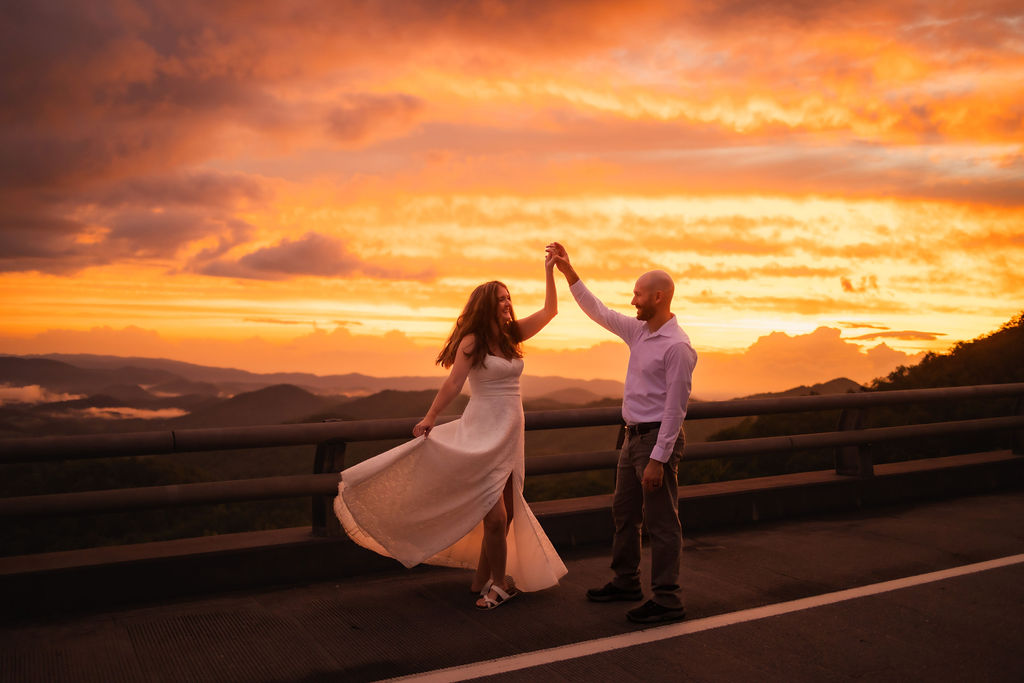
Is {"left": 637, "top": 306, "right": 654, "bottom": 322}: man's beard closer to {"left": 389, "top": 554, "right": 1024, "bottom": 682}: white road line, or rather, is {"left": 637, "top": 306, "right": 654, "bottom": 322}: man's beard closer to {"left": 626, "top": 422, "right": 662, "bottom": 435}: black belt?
{"left": 626, "top": 422, "right": 662, "bottom": 435}: black belt

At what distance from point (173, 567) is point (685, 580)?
3.59m

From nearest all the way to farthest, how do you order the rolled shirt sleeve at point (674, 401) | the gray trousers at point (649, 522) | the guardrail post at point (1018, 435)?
the rolled shirt sleeve at point (674, 401) → the gray trousers at point (649, 522) → the guardrail post at point (1018, 435)

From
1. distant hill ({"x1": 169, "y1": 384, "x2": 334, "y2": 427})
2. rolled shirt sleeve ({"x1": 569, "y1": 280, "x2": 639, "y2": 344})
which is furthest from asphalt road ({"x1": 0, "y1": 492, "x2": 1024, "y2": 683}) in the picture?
distant hill ({"x1": 169, "y1": 384, "x2": 334, "y2": 427})

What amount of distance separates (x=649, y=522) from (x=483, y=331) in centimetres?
166

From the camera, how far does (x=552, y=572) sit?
614 cm

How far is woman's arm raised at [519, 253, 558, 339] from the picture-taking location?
631 cm

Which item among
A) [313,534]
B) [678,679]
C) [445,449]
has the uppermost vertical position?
[445,449]

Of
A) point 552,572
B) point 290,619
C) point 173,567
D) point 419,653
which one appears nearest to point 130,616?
point 173,567

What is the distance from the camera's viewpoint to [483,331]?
6.07m

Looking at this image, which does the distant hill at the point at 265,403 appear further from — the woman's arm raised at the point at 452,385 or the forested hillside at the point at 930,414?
the woman's arm raised at the point at 452,385

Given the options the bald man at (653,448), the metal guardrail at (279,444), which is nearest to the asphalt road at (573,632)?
the bald man at (653,448)

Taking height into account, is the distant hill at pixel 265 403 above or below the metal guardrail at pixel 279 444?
below

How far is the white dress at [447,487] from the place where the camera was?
19.9 feet

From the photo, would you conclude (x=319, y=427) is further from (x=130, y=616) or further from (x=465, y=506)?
(x=130, y=616)
